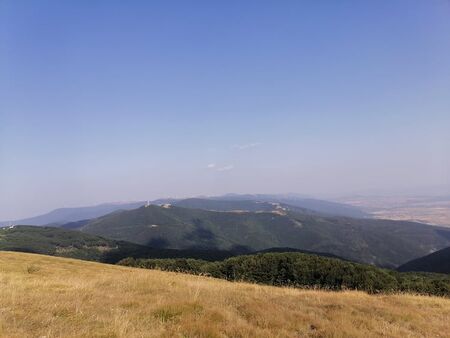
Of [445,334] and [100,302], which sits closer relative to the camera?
[445,334]

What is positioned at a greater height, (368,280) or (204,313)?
(204,313)

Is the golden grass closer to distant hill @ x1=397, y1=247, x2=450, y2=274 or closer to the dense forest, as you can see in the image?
the dense forest

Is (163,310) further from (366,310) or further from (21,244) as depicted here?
(21,244)

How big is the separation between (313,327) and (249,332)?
2050 millimetres

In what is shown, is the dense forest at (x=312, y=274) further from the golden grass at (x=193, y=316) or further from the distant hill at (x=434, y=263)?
the distant hill at (x=434, y=263)

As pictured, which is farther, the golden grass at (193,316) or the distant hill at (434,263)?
the distant hill at (434,263)

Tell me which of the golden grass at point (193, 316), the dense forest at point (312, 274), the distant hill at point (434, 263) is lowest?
the distant hill at point (434, 263)

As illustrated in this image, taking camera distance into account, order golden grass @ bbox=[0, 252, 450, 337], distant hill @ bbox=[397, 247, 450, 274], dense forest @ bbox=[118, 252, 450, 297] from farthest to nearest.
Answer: distant hill @ bbox=[397, 247, 450, 274] < dense forest @ bbox=[118, 252, 450, 297] < golden grass @ bbox=[0, 252, 450, 337]

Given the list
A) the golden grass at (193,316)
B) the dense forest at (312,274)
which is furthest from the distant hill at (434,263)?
the golden grass at (193,316)

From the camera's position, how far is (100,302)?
11125mm

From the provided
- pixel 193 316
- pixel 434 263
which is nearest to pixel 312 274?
pixel 193 316

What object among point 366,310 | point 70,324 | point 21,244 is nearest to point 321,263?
point 366,310

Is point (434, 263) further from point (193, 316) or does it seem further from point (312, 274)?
point (193, 316)

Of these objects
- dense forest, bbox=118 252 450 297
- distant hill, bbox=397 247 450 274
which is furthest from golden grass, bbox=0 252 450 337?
distant hill, bbox=397 247 450 274
